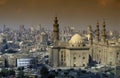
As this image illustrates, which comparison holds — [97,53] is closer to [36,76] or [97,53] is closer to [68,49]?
[68,49]

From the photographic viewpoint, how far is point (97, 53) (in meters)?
9.84

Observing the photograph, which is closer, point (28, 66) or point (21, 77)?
point (21, 77)

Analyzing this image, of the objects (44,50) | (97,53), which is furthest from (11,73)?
(44,50)

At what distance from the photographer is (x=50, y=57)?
31.2ft

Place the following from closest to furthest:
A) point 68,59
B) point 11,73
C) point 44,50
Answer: point 11,73 < point 68,59 < point 44,50

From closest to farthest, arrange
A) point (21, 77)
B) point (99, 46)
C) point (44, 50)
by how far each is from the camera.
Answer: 1. point (21, 77)
2. point (99, 46)
3. point (44, 50)

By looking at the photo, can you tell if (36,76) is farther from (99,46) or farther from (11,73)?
(99,46)

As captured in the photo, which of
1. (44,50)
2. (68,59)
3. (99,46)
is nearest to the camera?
(68,59)

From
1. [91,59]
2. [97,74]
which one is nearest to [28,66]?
[91,59]

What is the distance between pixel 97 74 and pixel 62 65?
1.79 meters

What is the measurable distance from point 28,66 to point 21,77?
7.60ft

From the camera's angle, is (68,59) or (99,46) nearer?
(68,59)

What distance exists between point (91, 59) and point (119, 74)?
8.09ft

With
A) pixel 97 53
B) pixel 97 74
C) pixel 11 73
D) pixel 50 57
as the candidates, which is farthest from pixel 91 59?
pixel 11 73
